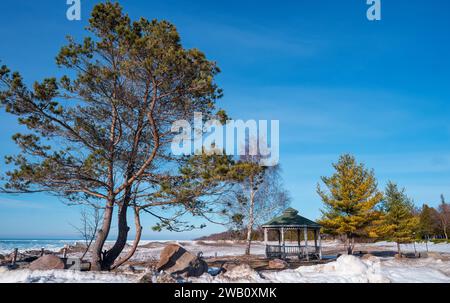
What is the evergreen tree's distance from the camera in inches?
849

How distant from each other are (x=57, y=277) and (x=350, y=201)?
56.9 feet

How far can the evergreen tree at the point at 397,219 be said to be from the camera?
21562 mm

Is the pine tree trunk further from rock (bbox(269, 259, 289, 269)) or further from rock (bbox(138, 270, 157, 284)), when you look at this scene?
rock (bbox(269, 259, 289, 269))

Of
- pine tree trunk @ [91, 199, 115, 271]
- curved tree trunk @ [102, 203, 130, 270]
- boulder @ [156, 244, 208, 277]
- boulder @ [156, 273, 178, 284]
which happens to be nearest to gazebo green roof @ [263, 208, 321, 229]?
boulder @ [156, 244, 208, 277]

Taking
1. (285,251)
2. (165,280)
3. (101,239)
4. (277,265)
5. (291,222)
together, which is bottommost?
(285,251)

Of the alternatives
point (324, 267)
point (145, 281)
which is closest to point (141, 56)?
point (145, 281)

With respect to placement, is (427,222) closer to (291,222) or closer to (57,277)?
(291,222)

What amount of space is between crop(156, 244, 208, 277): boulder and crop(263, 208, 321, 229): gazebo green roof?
8.07 meters

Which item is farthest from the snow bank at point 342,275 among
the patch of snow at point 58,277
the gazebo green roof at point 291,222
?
the gazebo green roof at point 291,222

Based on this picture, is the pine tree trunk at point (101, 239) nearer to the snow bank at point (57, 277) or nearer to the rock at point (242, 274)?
the snow bank at point (57, 277)

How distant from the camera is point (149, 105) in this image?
10.7 m

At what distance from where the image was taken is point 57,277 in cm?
777

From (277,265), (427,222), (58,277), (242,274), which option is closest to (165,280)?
(242,274)
